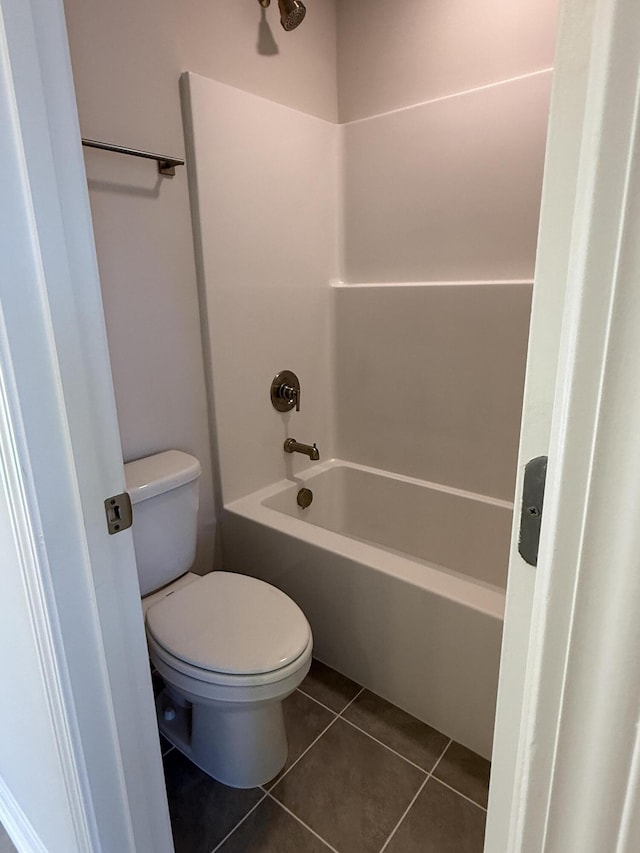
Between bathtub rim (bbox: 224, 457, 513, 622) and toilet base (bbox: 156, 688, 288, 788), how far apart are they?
1.63ft

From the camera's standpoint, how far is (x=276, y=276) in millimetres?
2045

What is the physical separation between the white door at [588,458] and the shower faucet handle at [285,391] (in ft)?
5.71

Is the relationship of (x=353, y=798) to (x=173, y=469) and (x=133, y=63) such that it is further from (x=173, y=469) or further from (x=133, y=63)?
(x=133, y=63)

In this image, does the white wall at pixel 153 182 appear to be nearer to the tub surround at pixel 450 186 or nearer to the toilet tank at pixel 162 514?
the toilet tank at pixel 162 514

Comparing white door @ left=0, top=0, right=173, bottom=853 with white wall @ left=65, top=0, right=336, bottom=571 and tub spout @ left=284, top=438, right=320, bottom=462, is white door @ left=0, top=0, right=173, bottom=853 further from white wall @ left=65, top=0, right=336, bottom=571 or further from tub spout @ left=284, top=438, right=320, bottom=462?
tub spout @ left=284, top=438, right=320, bottom=462

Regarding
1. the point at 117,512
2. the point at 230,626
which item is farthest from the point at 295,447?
the point at 117,512

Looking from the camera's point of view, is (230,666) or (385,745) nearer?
(230,666)

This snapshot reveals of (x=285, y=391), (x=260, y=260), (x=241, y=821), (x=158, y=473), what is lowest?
(x=241, y=821)

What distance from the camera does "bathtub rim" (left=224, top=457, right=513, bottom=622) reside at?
1433 mm

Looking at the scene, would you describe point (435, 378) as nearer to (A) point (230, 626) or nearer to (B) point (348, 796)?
(A) point (230, 626)

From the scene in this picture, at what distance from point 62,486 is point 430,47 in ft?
6.84

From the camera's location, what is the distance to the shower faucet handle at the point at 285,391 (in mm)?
2123

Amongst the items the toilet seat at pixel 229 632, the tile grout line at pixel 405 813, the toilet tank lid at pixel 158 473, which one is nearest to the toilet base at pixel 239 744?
the toilet seat at pixel 229 632

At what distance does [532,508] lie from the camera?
44cm
